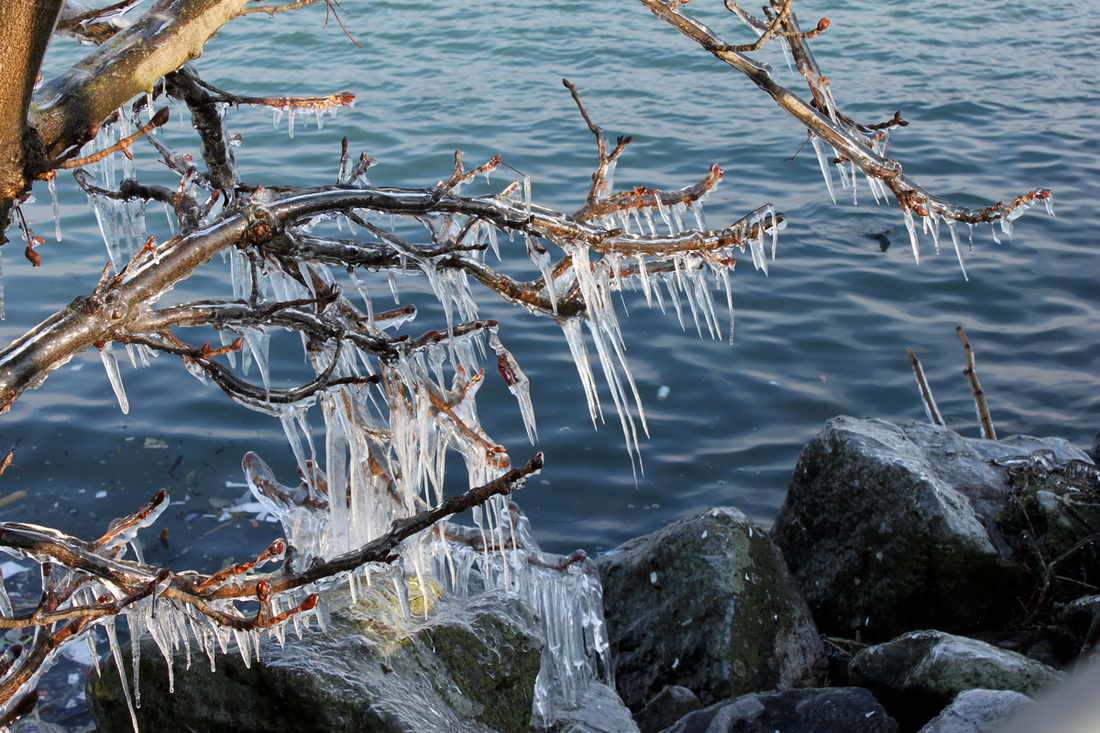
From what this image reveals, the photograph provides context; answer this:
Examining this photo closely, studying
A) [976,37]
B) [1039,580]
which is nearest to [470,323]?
[1039,580]

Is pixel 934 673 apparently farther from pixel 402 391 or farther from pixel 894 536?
pixel 402 391

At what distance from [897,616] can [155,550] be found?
4.68m

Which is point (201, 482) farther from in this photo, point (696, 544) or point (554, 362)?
point (696, 544)

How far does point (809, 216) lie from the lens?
1089 cm

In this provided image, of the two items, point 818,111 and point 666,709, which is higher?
point 818,111

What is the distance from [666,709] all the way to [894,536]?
64.2 inches

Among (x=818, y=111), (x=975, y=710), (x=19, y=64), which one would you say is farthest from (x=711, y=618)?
(x=19, y=64)

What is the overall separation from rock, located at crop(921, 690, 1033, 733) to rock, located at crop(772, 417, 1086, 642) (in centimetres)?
164

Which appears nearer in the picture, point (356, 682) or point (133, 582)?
point (133, 582)

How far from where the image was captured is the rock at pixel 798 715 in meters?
3.91

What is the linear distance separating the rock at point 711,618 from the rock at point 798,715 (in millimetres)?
713

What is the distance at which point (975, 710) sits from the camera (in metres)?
3.46

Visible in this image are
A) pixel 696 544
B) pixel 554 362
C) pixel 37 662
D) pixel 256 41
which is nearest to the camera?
pixel 37 662

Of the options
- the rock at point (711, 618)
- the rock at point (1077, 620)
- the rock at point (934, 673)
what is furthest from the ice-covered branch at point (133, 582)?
the rock at point (1077, 620)
